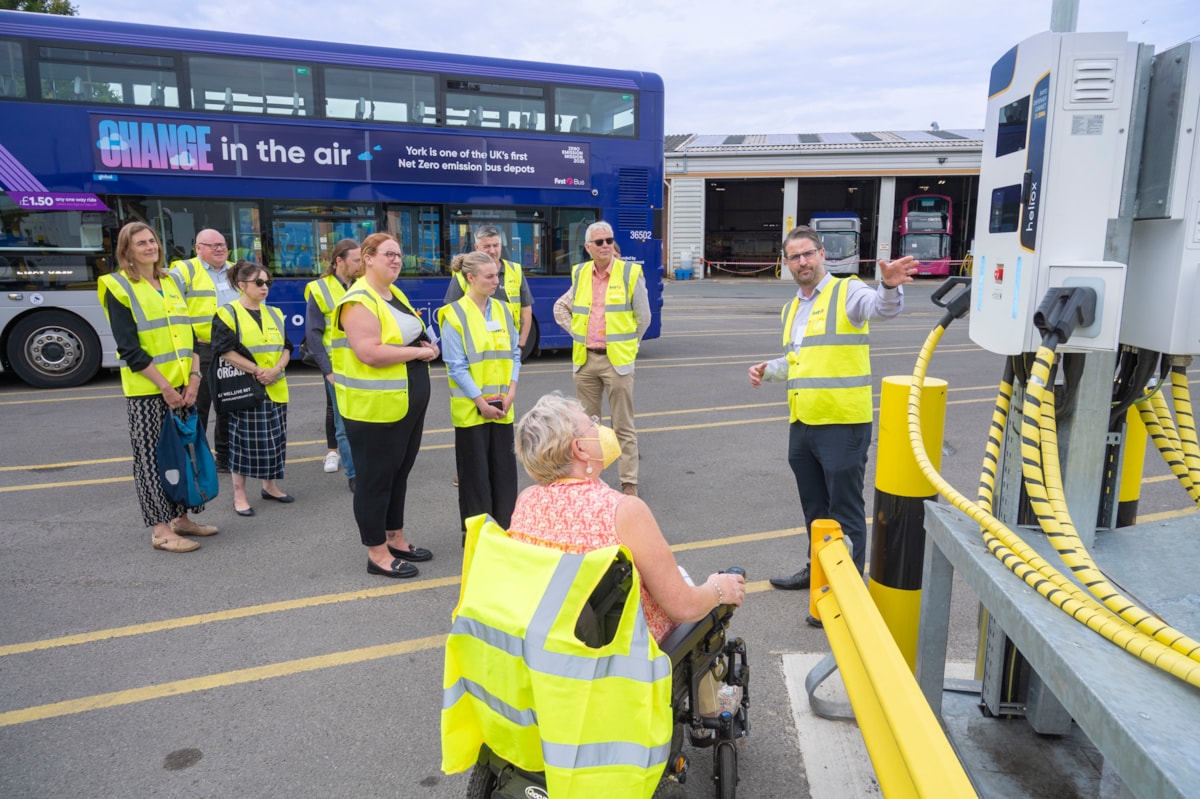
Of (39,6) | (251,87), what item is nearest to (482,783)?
(251,87)

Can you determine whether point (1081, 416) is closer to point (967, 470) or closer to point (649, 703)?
point (649, 703)

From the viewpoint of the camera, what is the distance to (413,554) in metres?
4.66

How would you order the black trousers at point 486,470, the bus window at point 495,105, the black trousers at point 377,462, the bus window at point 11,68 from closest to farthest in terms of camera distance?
the black trousers at point 377,462 < the black trousers at point 486,470 < the bus window at point 11,68 < the bus window at point 495,105

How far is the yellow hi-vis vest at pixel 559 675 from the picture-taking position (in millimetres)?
1888

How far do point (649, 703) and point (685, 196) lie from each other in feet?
115

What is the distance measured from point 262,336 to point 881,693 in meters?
4.84

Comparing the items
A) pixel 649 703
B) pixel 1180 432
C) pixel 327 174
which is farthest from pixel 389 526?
pixel 327 174

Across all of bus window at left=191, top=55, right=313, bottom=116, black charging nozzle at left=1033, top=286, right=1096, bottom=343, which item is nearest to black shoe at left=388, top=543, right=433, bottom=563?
black charging nozzle at left=1033, top=286, right=1096, bottom=343

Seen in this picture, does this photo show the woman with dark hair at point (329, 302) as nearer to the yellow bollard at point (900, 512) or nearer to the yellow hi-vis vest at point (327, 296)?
the yellow hi-vis vest at point (327, 296)

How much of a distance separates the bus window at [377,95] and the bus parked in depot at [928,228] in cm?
2807

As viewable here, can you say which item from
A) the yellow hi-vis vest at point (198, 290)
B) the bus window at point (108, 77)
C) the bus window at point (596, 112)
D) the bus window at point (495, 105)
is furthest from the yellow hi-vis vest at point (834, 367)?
the bus window at point (108, 77)

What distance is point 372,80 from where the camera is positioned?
35.7 feet

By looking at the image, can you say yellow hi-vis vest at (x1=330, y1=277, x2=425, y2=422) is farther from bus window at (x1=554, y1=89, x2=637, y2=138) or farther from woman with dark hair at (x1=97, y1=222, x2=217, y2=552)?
bus window at (x1=554, y1=89, x2=637, y2=138)

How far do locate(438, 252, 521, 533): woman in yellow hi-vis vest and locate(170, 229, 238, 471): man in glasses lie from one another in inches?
103
